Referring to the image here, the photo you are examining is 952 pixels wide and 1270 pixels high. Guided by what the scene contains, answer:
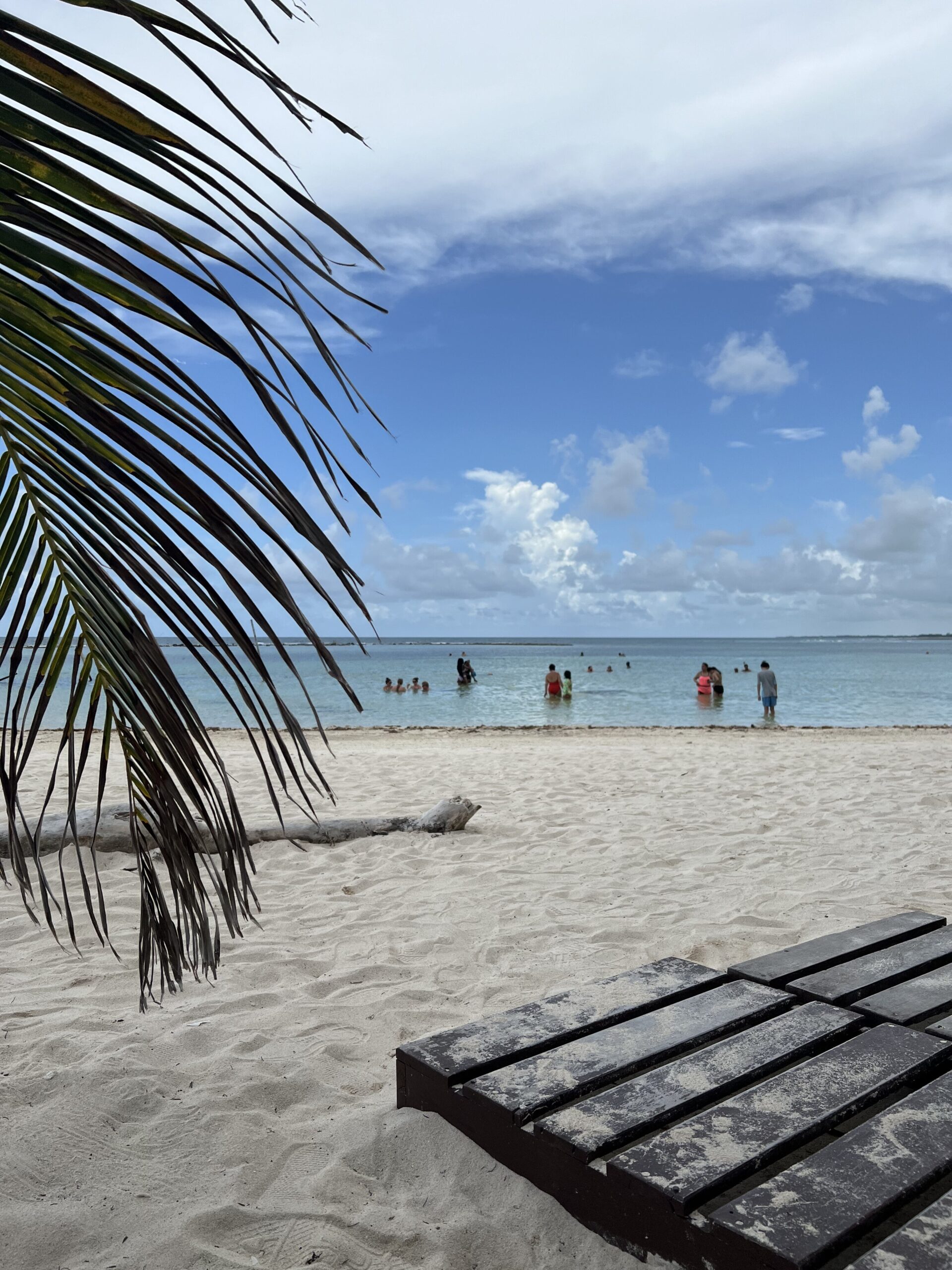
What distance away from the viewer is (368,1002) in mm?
3328

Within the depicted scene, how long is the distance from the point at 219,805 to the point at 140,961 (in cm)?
65

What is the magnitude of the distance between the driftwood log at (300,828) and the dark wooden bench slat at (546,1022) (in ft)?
10.0

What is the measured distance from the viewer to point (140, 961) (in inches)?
85.0

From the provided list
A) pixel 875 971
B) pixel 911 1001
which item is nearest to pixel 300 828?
pixel 875 971

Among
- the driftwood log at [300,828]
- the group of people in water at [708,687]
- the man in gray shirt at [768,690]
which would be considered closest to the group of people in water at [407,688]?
the group of people in water at [708,687]

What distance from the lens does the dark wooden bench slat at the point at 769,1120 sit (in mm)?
1716

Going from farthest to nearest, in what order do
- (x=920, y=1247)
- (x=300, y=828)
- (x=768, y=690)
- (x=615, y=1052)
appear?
1. (x=768, y=690)
2. (x=300, y=828)
3. (x=615, y=1052)
4. (x=920, y=1247)

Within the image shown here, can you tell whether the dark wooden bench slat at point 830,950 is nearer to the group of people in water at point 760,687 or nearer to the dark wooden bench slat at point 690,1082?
the dark wooden bench slat at point 690,1082

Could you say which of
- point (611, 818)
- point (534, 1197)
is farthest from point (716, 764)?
point (534, 1197)

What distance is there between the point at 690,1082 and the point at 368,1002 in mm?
1596

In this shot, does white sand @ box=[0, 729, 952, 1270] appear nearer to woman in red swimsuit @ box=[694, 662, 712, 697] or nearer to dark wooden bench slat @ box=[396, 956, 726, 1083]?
dark wooden bench slat @ box=[396, 956, 726, 1083]

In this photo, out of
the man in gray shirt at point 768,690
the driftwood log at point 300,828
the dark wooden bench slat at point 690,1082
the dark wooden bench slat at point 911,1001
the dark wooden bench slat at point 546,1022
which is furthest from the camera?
the man in gray shirt at point 768,690

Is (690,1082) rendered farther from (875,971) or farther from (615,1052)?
(875,971)

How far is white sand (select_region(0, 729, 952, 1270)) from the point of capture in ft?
6.68
